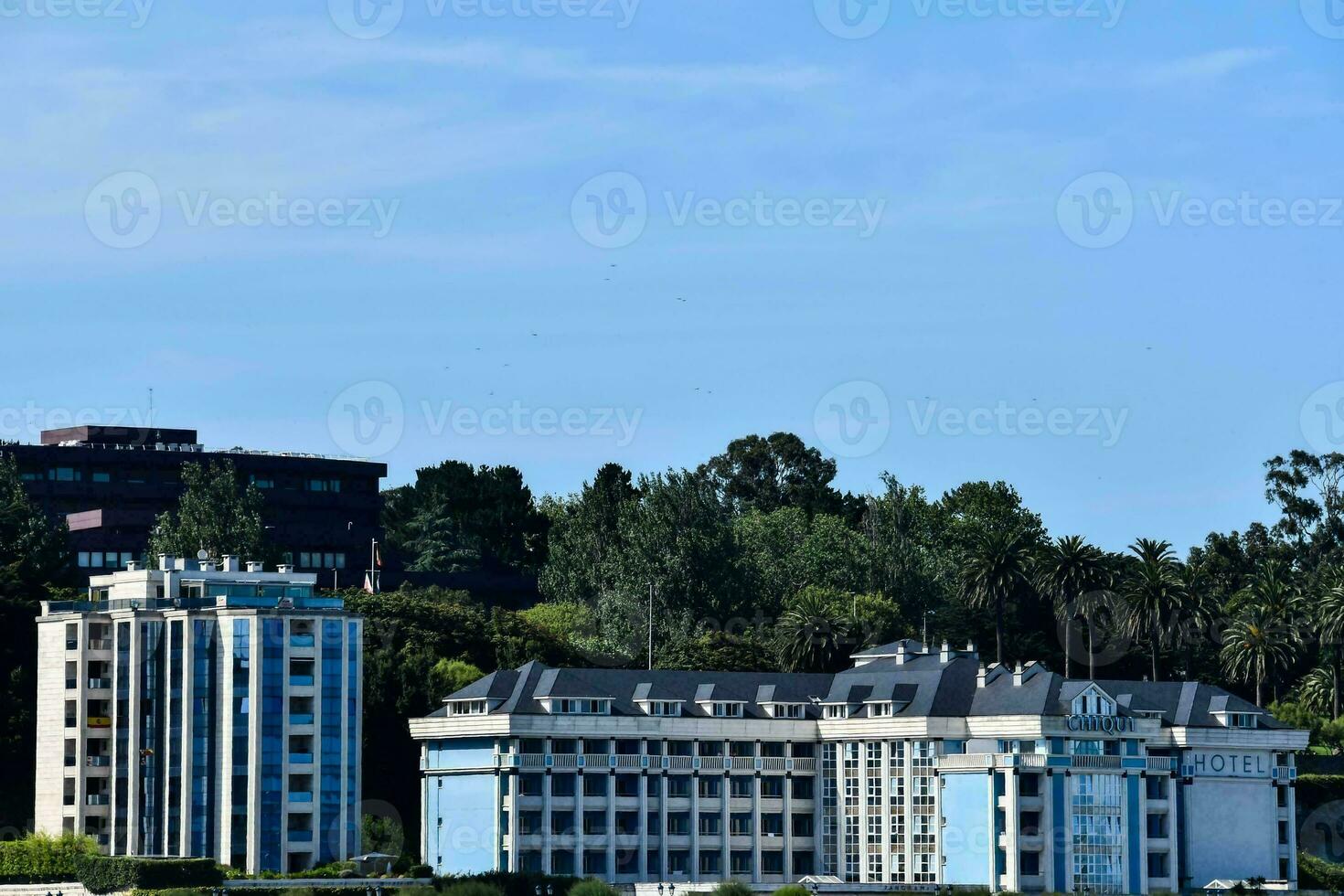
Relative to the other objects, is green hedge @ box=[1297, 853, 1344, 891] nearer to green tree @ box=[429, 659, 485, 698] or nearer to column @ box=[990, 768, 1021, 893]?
column @ box=[990, 768, 1021, 893]

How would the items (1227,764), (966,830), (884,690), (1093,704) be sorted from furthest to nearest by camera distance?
(1227,764) → (884,690) → (1093,704) → (966,830)

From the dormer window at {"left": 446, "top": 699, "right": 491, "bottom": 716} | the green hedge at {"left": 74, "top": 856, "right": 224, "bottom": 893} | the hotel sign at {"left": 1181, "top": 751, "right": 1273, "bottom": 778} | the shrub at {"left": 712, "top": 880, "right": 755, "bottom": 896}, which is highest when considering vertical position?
the dormer window at {"left": 446, "top": 699, "right": 491, "bottom": 716}

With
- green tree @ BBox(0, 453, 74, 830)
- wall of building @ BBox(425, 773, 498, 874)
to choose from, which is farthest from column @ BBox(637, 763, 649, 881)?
green tree @ BBox(0, 453, 74, 830)

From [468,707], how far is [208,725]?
16.9 meters

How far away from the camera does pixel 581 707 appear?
16538 cm

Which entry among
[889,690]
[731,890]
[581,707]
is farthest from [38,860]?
[889,690]

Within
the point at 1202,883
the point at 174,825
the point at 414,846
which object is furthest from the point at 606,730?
the point at 1202,883

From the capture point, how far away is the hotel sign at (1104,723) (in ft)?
538

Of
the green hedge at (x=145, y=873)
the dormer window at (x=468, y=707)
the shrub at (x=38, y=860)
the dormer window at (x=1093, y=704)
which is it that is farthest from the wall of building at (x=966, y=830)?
the shrub at (x=38, y=860)

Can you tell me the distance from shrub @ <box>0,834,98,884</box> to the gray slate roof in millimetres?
27787

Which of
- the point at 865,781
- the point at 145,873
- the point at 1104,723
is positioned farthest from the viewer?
the point at 865,781

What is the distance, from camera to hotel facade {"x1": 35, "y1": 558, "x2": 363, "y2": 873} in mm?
157250

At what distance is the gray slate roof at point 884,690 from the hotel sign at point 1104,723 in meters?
1.07

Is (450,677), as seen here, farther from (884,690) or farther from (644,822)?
(884,690)
